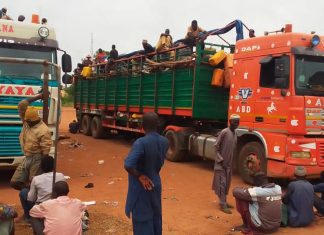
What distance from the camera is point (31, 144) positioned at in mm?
5836

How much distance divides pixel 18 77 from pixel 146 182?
4.73 meters

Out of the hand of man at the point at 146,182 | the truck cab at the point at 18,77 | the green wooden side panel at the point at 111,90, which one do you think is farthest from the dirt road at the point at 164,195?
the green wooden side panel at the point at 111,90

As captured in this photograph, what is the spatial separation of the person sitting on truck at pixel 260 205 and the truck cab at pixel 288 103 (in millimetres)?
2152

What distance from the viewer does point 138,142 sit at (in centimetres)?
377

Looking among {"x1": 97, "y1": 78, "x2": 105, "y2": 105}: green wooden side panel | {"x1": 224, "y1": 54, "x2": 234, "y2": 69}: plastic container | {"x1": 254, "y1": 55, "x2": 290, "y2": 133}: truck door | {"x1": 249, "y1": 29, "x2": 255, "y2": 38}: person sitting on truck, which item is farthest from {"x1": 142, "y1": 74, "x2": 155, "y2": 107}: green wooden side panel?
{"x1": 254, "y1": 55, "x2": 290, "y2": 133}: truck door

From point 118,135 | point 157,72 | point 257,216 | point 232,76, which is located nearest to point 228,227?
point 257,216

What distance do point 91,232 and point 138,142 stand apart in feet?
6.36

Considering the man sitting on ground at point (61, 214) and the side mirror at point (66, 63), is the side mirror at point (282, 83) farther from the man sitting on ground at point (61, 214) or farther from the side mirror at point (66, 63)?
the man sitting on ground at point (61, 214)

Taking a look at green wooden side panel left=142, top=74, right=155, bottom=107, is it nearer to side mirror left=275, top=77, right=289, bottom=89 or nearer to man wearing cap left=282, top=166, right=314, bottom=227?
side mirror left=275, top=77, right=289, bottom=89

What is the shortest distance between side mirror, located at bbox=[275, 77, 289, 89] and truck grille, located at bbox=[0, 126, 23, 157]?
4.62 metres

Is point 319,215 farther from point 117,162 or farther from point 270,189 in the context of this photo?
point 117,162

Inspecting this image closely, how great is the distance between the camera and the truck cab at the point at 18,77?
7488 millimetres

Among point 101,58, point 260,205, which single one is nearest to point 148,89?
point 101,58

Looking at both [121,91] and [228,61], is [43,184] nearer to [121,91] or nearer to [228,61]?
[228,61]
